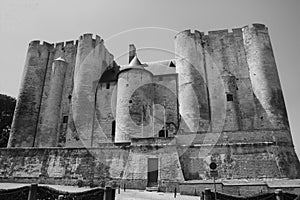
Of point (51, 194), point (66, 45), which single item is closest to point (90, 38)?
point (66, 45)

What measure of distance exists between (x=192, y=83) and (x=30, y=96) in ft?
55.9

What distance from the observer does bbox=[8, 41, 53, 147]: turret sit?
23766mm

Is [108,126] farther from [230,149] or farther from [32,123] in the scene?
[230,149]

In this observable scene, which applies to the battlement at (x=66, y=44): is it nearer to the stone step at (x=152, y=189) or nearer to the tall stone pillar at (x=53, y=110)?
the tall stone pillar at (x=53, y=110)

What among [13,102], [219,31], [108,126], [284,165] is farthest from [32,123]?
[284,165]

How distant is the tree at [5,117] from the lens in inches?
1199

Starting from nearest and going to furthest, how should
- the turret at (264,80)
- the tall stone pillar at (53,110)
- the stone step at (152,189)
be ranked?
the stone step at (152,189) < the turret at (264,80) < the tall stone pillar at (53,110)

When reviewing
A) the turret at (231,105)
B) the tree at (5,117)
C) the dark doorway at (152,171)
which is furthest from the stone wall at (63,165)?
the tree at (5,117)

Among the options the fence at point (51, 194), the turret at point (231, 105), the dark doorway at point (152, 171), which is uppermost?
the turret at point (231, 105)

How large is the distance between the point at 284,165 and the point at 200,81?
9078mm

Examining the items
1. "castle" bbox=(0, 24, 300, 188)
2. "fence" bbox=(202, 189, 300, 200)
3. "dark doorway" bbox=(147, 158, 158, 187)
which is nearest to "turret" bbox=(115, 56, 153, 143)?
"castle" bbox=(0, 24, 300, 188)

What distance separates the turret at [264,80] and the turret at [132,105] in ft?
29.8

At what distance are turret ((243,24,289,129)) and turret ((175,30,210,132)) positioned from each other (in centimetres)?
400

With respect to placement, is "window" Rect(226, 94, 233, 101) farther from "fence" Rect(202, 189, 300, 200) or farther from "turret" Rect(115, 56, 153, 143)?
"fence" Rect(202, 189, 300, 200)
